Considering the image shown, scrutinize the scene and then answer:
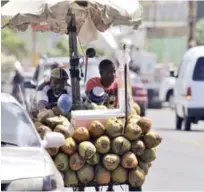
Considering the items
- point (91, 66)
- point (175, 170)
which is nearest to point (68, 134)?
point (175, 170)

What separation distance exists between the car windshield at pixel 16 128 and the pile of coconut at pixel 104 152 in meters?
0.51

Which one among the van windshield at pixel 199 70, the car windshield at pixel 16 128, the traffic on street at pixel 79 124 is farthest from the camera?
the van windshield at pixel 199 70

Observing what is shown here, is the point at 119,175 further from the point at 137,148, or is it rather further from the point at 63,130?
the point at 63,130

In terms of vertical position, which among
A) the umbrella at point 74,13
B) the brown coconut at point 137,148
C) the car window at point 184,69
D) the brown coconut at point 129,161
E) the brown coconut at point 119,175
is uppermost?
the umbrella at point 74,13

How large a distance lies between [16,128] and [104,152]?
1119 mm

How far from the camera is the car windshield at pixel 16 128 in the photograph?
29.1ft

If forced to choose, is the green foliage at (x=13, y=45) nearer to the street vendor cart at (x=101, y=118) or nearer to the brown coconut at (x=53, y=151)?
the street vendor cart at (x=101, y=118)

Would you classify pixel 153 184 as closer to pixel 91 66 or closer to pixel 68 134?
pixel 68 134

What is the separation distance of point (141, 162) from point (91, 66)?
12515 millimetres

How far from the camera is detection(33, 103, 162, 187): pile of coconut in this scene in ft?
31.9

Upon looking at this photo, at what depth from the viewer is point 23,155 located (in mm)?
8320

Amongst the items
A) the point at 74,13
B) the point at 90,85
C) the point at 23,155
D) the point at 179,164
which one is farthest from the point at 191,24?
the point at 23,155

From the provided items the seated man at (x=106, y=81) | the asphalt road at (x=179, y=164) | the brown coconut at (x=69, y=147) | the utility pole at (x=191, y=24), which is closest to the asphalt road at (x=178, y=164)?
the asphalt road at (x=179, y=164)

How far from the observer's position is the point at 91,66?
2248cm
